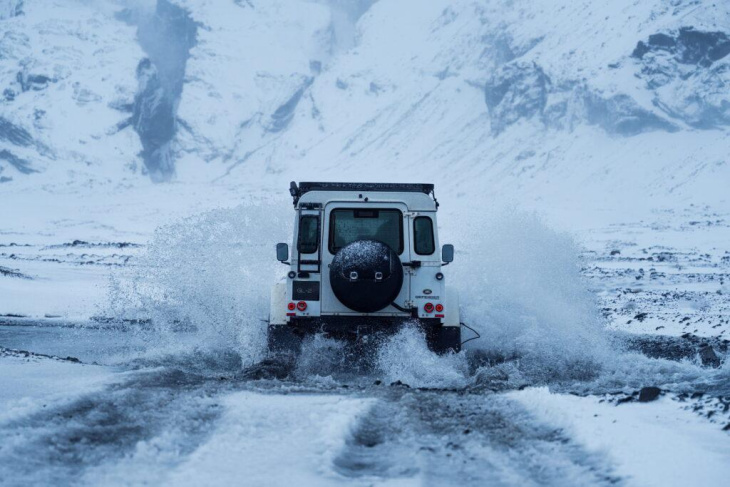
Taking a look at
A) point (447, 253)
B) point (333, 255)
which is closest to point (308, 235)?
point (333, 255)

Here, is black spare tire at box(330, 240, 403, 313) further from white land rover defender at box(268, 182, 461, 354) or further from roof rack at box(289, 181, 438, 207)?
roof rack at box(289, 181, 438, 207)

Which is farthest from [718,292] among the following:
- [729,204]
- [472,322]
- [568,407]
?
[729,204]

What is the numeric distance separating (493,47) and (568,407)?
199797mm

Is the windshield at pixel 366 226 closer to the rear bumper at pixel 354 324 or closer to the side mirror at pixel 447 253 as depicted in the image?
the side mirror at pixel 447 253

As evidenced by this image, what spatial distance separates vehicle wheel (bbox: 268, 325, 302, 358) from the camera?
8781 mm

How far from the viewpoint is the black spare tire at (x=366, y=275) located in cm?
832

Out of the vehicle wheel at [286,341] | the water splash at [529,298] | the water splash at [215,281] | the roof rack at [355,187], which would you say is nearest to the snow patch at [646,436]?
the water splash at [529,298]

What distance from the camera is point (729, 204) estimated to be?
85125 millimetres

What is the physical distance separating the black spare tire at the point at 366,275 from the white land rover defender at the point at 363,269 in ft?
0.04

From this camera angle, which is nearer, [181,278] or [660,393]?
[660,393]

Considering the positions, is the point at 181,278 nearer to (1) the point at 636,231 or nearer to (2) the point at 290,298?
(2) the point at 290,298

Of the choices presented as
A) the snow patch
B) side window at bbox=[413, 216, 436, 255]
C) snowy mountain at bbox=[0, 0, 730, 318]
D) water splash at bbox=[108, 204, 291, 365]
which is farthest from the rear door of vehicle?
snowy mountain at bbox=[0, 0, 730, 318]

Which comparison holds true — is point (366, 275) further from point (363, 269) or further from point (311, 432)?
point (311, 432)

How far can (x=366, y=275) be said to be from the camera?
837cm
